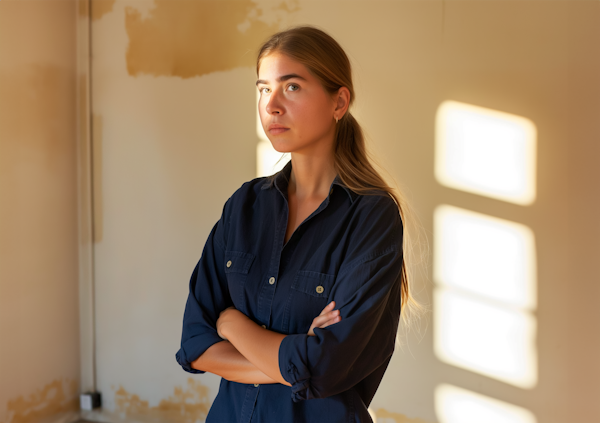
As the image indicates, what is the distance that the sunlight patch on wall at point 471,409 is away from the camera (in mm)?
2656

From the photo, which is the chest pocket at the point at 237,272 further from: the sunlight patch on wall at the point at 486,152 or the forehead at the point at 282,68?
the sunlight patch on wall at the point at 486,152

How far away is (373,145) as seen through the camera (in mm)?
2803

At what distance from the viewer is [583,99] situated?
253cm

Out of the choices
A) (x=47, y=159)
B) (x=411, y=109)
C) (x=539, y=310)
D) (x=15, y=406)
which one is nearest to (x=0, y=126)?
(x=47, y=159)

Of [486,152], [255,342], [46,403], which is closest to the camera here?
[255,342]

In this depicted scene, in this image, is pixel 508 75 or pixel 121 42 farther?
pixel 121 42

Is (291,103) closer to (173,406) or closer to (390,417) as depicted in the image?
(390,417)

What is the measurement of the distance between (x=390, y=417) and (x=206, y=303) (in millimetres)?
1803

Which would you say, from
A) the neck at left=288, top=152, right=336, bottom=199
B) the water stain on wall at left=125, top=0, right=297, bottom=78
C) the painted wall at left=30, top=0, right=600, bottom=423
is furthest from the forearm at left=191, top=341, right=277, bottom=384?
the water stain on wall at left=125, top=0, right=297, bottom=78

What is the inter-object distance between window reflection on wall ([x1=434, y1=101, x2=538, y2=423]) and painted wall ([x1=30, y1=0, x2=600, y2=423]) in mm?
51

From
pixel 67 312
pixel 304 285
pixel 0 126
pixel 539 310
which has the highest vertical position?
pixel 0 126

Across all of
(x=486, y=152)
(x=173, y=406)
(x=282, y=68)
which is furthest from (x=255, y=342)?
(x=173, y=406)

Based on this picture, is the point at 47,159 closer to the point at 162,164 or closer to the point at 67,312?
the point at 162,164

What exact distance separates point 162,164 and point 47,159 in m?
0.78
